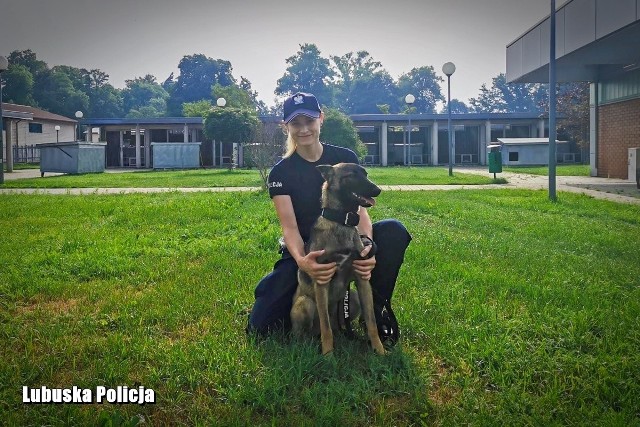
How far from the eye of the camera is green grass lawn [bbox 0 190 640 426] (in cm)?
283

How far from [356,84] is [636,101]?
72.0m

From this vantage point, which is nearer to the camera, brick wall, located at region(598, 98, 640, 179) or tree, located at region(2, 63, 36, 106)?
brick wall, located at region(598, 98, 640, 179)

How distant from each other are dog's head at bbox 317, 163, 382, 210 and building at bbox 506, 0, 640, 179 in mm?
12704

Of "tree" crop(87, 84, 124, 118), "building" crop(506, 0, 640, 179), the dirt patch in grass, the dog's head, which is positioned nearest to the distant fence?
"tree" crop(87, 84, 124, 118)

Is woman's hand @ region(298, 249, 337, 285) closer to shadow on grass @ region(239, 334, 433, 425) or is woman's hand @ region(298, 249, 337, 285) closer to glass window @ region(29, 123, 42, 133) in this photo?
shadow on grass @ region(239, 334, 433, 425)

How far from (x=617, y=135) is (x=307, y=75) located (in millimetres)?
66097

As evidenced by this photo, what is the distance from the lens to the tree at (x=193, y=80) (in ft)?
268

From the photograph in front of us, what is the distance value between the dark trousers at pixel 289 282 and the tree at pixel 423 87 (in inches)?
3758

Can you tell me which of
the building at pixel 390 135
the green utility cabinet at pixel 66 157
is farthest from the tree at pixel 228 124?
the green utility cabinet at pixel 66 157

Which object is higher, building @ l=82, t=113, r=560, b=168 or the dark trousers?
building @ l=82, t=113, r=560, b=168

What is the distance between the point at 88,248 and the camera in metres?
7.27

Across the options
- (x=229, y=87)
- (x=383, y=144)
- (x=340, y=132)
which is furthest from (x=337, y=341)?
(x=229, y=87)

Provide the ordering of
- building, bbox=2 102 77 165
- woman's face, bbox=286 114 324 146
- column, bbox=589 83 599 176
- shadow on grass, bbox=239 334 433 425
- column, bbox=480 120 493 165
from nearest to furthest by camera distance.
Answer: shadow on grass, bbox=239 334 433 425, woman's face, bbox=286 114 324 146, column, bbox=589 83 599 176, column, bbox=480 120 493 165, building, bbox=2 102 77 165

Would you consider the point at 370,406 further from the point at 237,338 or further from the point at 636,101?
the point at 636,101
